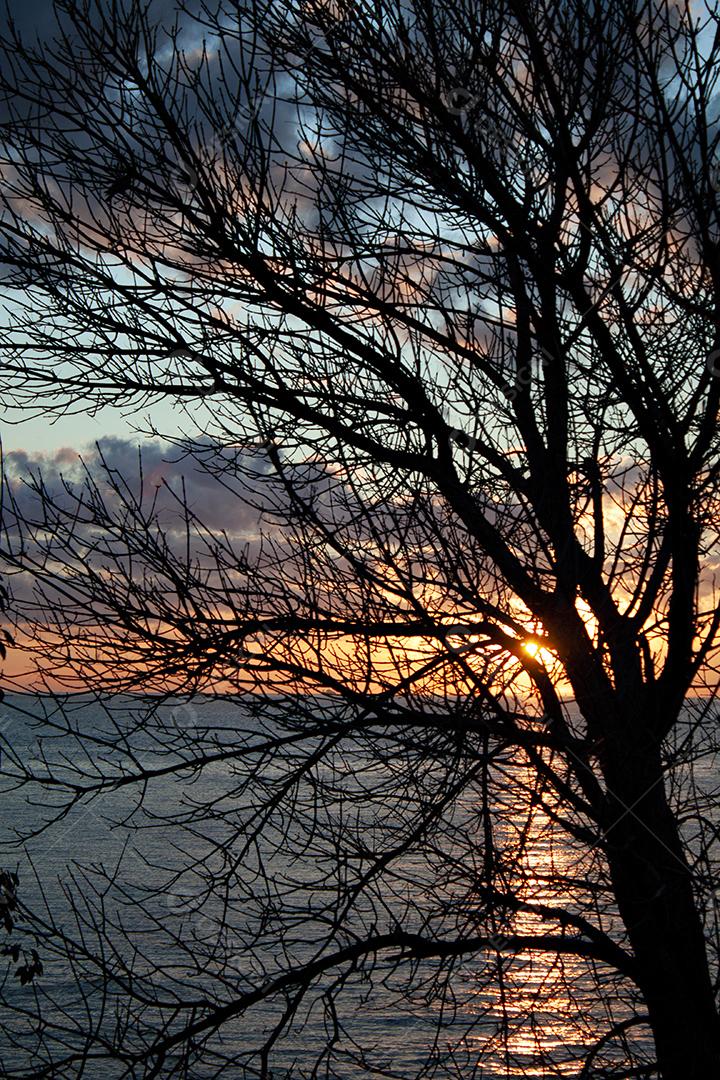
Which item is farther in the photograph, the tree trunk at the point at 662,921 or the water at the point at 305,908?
the water at the point at 305,908

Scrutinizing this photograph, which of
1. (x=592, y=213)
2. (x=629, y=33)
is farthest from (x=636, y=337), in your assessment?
(x=629, y=33)

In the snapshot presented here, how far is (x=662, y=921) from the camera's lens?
5.29 m

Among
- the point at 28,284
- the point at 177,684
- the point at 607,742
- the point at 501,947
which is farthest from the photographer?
the point at 28,284

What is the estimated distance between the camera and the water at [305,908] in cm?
520

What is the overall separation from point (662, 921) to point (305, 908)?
1804 mm

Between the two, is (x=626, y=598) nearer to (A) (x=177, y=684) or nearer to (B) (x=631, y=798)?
(B) (x=631, y=798)

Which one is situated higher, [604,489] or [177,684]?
[604,489]

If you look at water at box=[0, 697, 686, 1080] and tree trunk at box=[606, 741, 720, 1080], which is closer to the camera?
tree trunk at box=[606, 741, 720, 1080]

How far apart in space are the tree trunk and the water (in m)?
0.30

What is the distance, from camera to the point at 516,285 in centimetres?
579

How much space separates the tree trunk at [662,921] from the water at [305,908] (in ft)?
1.00

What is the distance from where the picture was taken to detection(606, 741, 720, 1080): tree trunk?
507 cm

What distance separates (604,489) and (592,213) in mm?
1463

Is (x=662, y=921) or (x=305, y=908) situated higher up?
(x=305, y=908)
